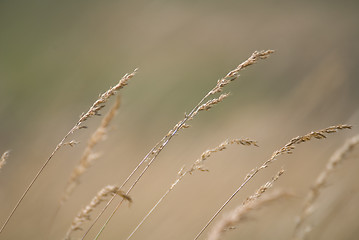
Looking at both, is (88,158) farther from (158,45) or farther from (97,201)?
(158,45)

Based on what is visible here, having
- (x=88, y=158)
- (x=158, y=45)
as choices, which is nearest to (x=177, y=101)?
(x=158, y=45)

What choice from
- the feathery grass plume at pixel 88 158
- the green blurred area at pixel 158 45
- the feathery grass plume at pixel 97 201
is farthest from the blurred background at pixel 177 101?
the feathery grass plume at pixel 97 201

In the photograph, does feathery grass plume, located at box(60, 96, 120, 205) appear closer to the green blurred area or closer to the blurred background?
the blurred background

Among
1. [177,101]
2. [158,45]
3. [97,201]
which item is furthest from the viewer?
[158,45]

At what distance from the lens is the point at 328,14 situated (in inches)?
757

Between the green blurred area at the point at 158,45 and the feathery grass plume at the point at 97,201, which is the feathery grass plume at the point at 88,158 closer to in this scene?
the feathery grass plume at the point at 97,201

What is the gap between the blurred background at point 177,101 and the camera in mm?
3466

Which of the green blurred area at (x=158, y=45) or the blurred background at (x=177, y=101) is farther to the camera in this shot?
the green blurred area at (x=158, y=45)

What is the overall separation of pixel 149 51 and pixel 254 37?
210 inches

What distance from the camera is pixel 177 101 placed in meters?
12.7

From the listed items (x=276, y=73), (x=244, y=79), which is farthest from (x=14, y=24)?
→ (x=276, y=73)

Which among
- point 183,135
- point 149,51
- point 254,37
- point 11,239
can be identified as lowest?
point 11,239

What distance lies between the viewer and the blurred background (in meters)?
3.47

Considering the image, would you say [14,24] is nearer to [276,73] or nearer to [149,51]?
[149,51]
